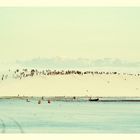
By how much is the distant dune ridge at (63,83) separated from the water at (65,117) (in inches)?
2.5

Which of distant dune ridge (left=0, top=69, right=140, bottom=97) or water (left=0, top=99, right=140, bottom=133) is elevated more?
distant dune ridge (left=0, top=69, right=140, bottom=97)

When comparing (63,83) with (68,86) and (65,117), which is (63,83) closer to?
(68,86)

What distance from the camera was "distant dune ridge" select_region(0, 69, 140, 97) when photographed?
2203 mm

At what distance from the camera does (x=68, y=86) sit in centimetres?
221

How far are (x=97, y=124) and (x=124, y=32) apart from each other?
0.52 metres

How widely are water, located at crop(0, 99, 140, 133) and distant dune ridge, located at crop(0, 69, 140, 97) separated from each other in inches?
2.5

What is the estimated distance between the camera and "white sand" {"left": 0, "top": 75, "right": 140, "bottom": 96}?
7.23 feet

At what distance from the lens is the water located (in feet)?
7.12

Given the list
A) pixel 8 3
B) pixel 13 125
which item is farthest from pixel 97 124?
pixel 8 3

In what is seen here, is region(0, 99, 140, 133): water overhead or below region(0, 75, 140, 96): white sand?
below

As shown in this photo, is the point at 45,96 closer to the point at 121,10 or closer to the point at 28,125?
the point at 28,125

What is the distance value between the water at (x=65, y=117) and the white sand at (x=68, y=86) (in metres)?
0.06

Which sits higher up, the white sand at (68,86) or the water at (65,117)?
the white sand at (68,86)

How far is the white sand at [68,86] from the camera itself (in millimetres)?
2203
